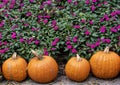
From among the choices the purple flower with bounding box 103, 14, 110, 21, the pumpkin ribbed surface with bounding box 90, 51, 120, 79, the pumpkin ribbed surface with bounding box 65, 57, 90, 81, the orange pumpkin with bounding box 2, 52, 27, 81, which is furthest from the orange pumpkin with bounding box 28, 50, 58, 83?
the purple flower with bounding box 103, 14, 110, 21

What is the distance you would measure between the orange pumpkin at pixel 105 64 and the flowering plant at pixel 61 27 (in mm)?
190

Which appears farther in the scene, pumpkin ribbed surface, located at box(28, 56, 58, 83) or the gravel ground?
the gravel ground

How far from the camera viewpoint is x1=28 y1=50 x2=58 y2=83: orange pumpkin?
387 cm

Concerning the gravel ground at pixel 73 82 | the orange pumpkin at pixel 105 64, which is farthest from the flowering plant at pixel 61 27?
the gravel ground at pixel 73 82

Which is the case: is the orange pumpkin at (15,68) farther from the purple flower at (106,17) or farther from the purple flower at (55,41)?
the purple flower at (106,17)

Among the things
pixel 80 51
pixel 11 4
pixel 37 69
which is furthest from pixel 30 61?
pixel 11 4

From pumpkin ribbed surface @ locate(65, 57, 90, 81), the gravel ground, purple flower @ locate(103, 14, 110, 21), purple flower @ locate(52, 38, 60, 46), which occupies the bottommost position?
the gravel ground

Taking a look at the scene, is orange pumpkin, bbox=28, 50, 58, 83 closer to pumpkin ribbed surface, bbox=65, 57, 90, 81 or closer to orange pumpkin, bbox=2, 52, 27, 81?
orange pumpkin, bbox=2, 52, 27, 81

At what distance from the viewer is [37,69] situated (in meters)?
3.88

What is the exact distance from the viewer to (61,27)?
452cm

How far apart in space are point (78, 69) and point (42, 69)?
50 cm

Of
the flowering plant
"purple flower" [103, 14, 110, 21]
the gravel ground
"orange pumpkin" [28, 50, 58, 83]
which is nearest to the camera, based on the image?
"orange pumpkin" [28, 50, 58, 83]

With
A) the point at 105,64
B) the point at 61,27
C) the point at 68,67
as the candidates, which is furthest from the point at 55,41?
the point at 105,64

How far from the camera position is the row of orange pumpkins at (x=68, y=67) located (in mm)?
3883
